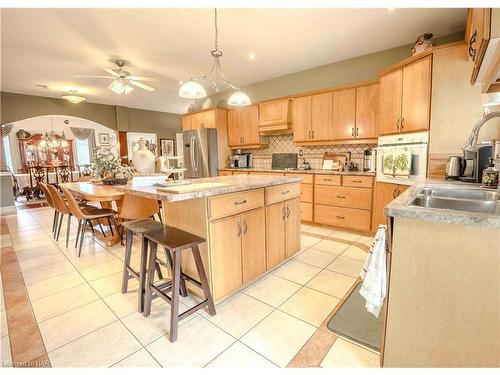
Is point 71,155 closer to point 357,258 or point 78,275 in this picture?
point 78,275

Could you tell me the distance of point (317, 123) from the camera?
4090 mm

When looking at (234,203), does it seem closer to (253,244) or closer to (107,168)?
(253,244)

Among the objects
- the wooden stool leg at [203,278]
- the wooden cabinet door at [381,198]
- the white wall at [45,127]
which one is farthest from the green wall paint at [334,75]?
the white wall at [45,127]

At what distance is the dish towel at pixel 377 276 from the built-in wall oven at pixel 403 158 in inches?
76.0

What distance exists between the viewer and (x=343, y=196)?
3.63m

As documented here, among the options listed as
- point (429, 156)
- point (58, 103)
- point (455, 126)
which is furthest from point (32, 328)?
point (58, 103)

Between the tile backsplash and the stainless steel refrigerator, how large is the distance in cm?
89

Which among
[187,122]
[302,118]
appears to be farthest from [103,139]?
[302,118]

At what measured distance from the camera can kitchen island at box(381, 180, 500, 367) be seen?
3.15ft

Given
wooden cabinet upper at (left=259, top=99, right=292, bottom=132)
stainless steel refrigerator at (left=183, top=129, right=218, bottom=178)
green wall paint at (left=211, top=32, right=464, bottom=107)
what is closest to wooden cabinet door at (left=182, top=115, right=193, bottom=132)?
stainless steel refrigerator at (left=183, top=129, right=218, bottom=178)

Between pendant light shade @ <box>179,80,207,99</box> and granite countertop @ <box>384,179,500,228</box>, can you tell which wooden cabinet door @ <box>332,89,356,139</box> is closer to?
pendant light shade @ <box>179,80,207,99</box>

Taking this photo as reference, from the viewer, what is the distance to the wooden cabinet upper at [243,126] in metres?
4.96

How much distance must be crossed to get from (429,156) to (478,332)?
2209 mm

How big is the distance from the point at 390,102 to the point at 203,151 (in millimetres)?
3607
